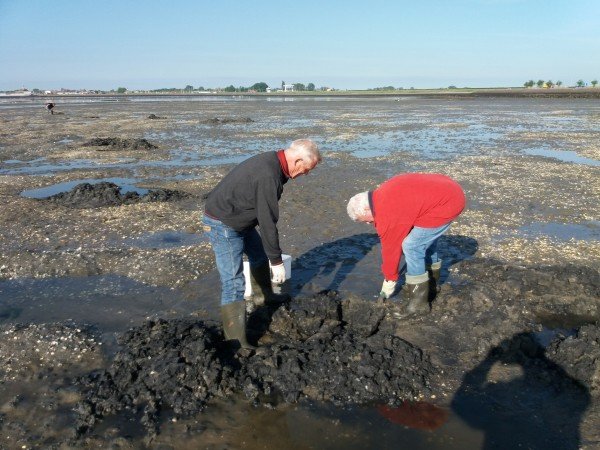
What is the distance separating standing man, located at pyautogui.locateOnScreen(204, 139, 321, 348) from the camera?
4.33m

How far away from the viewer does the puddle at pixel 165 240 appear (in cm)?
836

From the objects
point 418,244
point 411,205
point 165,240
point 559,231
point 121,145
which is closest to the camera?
point 411,205

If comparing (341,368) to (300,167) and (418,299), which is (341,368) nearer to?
(418,299)

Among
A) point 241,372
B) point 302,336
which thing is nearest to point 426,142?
point 302,336

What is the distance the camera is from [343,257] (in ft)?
25.1

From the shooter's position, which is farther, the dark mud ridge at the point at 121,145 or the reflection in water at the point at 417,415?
the dark mud ridge at the point at 121,145

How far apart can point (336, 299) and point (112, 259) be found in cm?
395

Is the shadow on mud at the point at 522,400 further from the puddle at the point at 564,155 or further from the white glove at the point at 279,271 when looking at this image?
the puddle at the point at 564,155

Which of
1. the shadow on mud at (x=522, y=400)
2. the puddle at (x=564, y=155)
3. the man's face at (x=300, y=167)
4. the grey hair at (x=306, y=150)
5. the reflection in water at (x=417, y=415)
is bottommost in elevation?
the reflection in water at (x=417, y=415)

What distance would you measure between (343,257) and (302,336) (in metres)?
2.42

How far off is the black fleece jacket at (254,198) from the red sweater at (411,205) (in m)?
1.24

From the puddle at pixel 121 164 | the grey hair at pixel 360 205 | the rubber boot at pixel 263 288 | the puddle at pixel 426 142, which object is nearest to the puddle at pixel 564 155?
the puddle at pixel 426 142

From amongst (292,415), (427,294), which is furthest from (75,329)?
(427,294)

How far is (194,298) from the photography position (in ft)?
20.7
